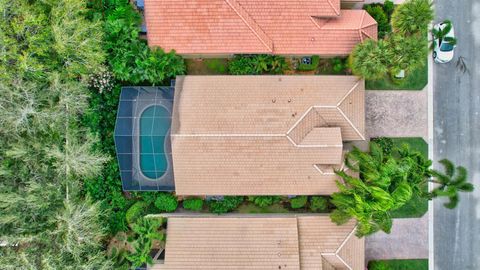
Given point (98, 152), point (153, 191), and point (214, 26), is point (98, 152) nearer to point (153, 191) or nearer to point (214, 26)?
point (153, 191)

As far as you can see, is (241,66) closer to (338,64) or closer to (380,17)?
(338,64)

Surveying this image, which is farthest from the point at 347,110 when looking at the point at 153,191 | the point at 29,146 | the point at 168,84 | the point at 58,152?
the point at 29,146

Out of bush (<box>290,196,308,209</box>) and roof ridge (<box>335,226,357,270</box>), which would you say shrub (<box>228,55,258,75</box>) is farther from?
roof ridge (<box>335,226,357,270</box>)

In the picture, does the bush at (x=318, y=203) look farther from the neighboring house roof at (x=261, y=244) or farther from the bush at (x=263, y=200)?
the bush at (x=263, y=200)

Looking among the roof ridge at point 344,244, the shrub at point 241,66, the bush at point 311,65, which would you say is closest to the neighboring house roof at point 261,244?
the roof ridge at point 344,244

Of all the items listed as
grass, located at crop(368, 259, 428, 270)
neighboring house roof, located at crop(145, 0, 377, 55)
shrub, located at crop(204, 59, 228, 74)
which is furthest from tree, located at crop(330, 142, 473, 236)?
shrub, located at crop(204, 59, 228, 74)

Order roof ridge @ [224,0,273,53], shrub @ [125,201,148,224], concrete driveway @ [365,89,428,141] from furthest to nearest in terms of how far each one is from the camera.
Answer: concrete driveway @ [365,89,428,141], shrub @ [125,201,148,224], roof ridge @ [224,0,273,53]

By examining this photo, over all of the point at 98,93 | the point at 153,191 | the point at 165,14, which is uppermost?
the point at 165,14
